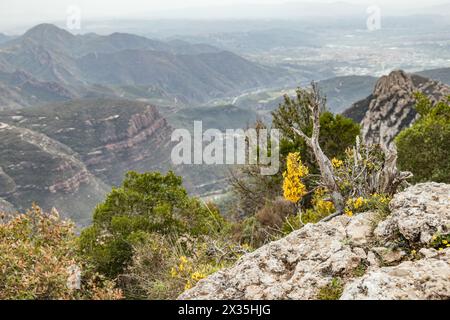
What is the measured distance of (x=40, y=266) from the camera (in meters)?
9.26

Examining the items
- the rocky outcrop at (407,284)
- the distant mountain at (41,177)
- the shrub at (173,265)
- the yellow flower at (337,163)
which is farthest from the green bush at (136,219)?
the distant mountain at (41,177)

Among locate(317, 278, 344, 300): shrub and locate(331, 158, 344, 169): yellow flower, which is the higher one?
locate(331, 158, 344, 169): yellow flower

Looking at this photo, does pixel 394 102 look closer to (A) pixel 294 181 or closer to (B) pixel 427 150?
(B) pixel 427 150

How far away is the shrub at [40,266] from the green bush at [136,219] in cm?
266

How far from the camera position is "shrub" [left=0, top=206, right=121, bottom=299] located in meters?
9.07

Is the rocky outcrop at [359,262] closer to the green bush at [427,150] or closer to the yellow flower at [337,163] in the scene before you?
the yellow flower at [337,163]

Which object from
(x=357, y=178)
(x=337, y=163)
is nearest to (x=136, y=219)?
(x=337, y=163)

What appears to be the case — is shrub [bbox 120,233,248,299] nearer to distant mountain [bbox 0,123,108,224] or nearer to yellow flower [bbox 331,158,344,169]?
yellow flower [bbox 331,158,344,169]

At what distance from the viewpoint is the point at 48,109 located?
198 meters

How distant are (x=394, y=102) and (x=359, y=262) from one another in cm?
5886

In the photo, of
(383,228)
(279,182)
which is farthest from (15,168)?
(383,228)

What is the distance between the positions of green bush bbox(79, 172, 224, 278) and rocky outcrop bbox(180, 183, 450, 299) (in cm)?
854

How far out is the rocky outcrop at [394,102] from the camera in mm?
56219

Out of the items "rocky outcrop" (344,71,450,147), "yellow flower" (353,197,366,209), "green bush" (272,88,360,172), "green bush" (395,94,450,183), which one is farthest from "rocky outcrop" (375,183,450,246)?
"rocky outcrop" (344,71,450,147)
